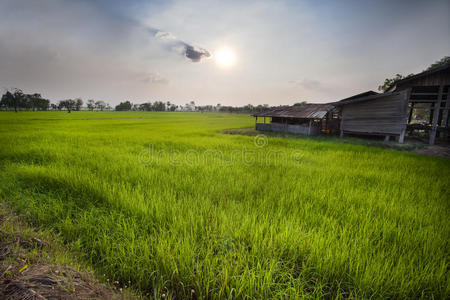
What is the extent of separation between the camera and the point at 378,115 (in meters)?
13.0

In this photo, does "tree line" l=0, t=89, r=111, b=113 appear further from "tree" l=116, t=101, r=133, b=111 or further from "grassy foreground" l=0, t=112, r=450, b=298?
"grassy foreground" l=0, t=112, r=450, b=298

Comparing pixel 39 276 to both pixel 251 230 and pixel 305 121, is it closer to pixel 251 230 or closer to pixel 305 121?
pixel 251 230

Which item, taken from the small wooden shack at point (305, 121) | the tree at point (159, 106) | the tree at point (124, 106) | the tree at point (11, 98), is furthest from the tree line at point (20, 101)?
the small wooden shack at point (305, 121)

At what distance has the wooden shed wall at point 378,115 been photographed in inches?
469

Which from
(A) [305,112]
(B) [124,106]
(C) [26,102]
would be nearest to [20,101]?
(C) [26,102]

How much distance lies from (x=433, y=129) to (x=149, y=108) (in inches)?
5197

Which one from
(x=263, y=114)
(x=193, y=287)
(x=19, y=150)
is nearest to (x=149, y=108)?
(x=263, y=114)

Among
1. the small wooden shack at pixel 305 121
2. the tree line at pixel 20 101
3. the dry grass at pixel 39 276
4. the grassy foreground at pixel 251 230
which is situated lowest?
the grassy foreground at pixel 251 230

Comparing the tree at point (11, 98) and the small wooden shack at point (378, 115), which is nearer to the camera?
the small wooden shack at point (378, 115)

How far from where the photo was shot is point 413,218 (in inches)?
101

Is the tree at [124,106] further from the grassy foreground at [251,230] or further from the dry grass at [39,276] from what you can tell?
the dry grass at [39,276]

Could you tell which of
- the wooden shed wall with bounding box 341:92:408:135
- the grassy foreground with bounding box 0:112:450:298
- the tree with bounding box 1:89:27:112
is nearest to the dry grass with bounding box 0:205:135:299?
the grassy foreground with bounding box 0:112:450:298

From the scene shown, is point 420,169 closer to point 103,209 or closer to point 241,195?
point 241,195

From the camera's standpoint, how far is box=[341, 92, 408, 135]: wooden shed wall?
11922 mm
